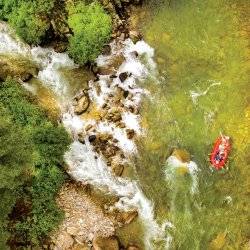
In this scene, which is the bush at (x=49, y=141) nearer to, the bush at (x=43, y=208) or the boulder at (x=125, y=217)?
the bush at (x=43, y=208)

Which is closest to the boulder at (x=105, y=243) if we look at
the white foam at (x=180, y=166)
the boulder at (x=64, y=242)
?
the boulder at (x=64, y=242)

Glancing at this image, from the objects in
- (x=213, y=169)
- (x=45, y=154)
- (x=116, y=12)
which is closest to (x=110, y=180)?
(x=45, y=154)

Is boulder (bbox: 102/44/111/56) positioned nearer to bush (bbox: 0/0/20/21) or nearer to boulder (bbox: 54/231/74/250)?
bush (bbox: 0/0/20/21)

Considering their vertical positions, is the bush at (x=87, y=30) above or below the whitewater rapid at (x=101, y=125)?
above

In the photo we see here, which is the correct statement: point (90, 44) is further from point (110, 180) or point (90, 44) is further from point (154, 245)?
point (154, 245)

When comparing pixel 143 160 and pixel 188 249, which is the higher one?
pixel 143 160

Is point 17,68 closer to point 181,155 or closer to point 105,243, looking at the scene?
point 181,155
